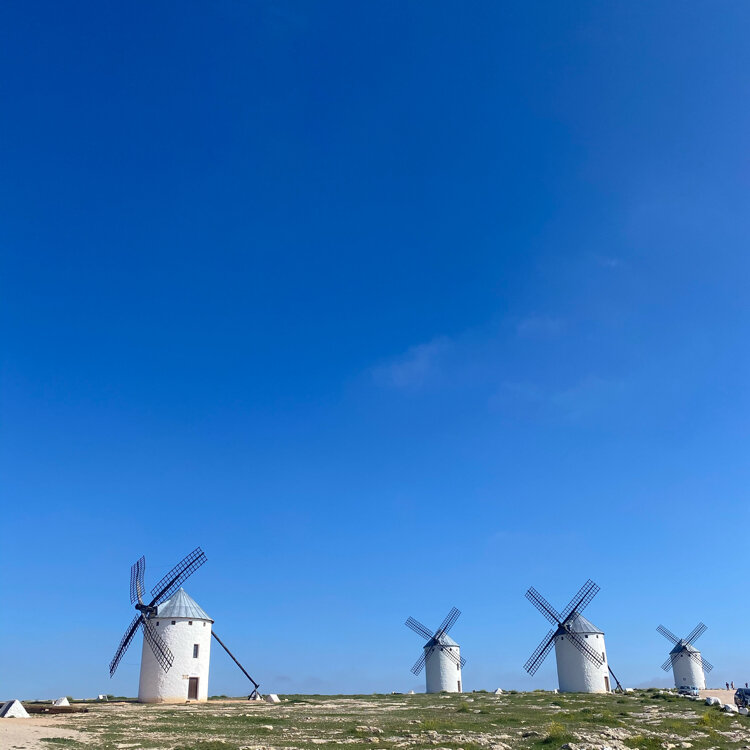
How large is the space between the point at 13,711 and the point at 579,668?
56.7 m

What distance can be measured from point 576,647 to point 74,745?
6007 cm

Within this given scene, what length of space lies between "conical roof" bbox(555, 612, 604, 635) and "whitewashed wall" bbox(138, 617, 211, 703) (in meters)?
39.6

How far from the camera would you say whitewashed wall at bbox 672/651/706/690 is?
8719 centimetres

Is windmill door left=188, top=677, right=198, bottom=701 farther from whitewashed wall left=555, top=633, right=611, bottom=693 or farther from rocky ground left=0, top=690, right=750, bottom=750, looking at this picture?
whitewashed wall left=555, top=633, right=611, bottom=693

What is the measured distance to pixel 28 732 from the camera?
89.8 feet

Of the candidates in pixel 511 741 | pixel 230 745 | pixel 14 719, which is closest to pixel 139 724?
pixel 14 719

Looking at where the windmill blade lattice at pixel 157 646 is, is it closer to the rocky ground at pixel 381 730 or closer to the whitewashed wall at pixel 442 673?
the rocky ground at pixel 381 730

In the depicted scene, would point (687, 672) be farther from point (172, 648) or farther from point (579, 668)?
point (172, 648)

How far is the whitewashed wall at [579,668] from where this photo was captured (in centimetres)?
6925

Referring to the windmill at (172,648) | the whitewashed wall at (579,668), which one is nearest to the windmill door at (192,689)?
the windmill at (172,648)

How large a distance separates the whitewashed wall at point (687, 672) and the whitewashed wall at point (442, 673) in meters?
32.4

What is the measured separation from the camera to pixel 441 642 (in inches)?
3174

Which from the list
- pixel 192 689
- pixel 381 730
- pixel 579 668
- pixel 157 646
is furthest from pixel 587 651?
pixel 381 730

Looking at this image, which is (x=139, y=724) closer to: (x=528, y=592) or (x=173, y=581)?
(x=173, y=581)
